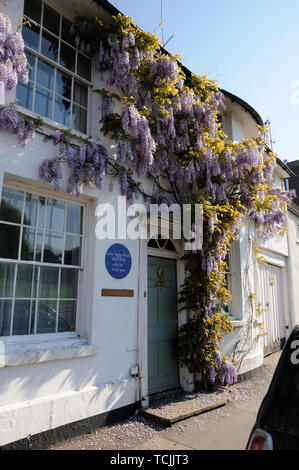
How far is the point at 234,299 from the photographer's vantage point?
316 inches

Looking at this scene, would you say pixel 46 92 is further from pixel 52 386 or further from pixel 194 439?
pixel 194 439

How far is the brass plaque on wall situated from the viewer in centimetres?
515

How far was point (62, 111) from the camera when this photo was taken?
538cm

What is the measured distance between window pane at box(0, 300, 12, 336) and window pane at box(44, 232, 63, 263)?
776mm

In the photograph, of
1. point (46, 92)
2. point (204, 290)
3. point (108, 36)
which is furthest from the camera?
point (204, 290)

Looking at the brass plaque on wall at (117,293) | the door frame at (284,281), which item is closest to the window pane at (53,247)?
the brass plaque on wall at (117,293)

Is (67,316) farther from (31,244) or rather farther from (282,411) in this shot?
(282,411)

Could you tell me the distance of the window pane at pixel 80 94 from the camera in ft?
18.6

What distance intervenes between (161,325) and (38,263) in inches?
109

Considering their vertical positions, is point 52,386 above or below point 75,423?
above

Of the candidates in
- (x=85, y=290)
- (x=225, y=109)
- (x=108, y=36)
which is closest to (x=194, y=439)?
(x=85, y=290)

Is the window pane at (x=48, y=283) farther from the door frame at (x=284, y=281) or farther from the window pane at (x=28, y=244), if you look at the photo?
the door frame at (x=284, y=281)

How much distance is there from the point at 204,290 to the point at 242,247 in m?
2.34

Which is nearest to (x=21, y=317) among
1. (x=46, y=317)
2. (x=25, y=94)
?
(x=46, y=317)
